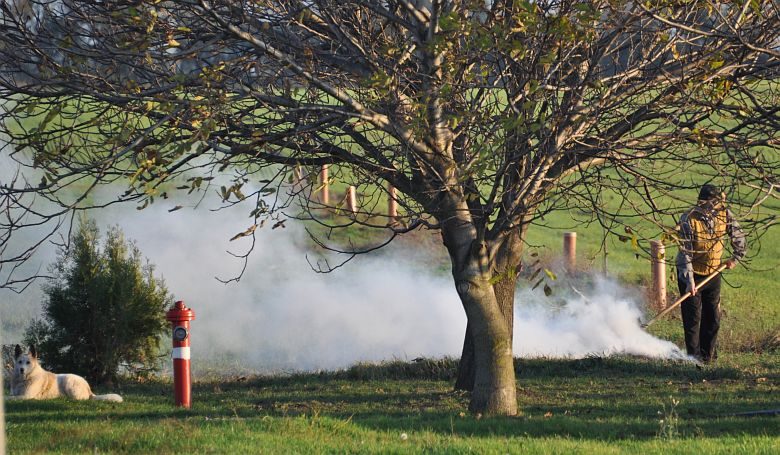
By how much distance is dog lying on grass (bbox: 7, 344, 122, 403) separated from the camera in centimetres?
1045

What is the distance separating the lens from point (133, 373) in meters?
13.0

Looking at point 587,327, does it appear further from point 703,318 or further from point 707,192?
point 707,192

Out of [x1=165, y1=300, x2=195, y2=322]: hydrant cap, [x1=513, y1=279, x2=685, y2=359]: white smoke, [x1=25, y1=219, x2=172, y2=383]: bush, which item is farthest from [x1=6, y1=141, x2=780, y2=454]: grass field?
[x1=513, y1=279, x2=685, y2=359]: white smoke

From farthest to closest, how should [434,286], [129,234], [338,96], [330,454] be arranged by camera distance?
[129,234] → [434,286] → [338,96] → [330,454]

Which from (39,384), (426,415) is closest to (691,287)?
(426,415)

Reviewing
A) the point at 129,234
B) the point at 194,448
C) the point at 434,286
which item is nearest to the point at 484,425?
the point at 194,448

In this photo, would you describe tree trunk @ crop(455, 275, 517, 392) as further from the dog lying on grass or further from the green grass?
the dog lying on grass

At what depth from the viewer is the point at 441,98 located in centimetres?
749

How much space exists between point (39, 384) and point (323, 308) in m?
9.46

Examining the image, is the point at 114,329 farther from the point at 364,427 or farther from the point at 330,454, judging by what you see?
the point at 330,454

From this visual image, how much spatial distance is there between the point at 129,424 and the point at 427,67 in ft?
12.5

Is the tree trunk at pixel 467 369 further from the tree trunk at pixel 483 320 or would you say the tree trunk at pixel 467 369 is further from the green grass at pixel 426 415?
the tree trunk at pixel 483 320

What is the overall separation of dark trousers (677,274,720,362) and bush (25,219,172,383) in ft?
22.4

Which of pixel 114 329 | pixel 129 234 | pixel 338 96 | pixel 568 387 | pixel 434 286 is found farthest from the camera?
pixel 129 234
